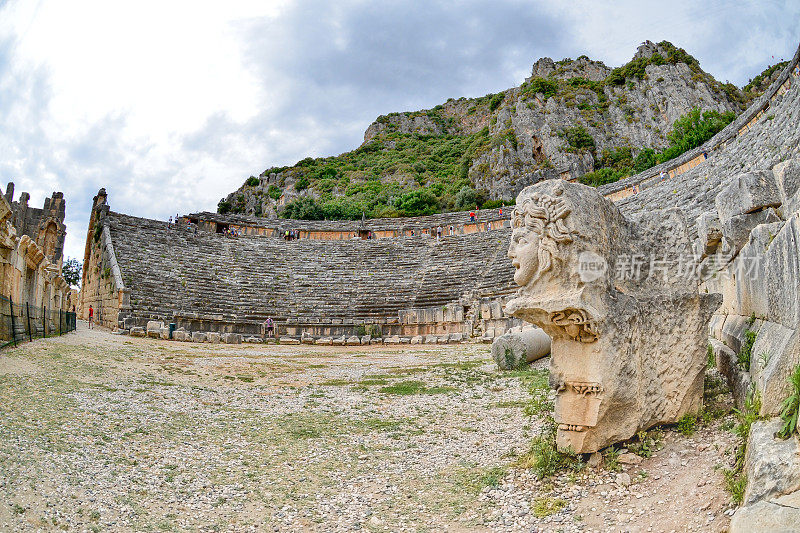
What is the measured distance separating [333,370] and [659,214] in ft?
28.9

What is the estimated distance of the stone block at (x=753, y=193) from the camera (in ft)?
17.3

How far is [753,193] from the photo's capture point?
5.32 meters

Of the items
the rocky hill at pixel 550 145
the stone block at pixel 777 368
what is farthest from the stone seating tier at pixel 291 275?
the stone block at pixel 777 368

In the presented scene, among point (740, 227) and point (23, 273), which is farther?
point (23, 273)

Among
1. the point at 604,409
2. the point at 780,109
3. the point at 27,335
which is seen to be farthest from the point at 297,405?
Result: the point at 780,109

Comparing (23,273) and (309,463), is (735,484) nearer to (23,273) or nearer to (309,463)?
(309,463)

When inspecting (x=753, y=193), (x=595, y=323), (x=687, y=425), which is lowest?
(x=687, y=425)

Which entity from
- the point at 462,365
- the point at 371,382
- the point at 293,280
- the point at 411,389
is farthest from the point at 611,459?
the point at 293,280

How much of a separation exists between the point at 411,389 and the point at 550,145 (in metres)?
41.9

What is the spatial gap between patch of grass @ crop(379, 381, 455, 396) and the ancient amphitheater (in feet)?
13.8

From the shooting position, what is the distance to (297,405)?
27.5ft

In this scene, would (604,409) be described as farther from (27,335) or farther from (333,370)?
(27,335)

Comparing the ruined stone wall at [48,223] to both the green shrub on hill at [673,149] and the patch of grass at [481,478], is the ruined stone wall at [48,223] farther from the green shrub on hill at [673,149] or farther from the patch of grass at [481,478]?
the green shrub on hill at [673,149]

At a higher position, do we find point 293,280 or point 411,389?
point 293,280
